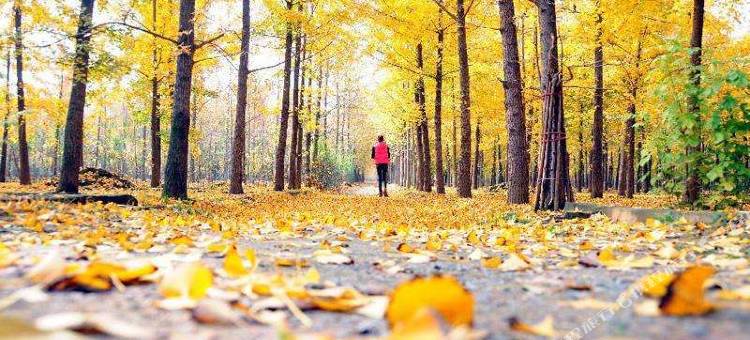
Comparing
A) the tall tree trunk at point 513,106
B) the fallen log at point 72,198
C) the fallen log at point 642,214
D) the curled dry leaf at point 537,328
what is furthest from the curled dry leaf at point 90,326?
the tall tree trunk at point 513,106

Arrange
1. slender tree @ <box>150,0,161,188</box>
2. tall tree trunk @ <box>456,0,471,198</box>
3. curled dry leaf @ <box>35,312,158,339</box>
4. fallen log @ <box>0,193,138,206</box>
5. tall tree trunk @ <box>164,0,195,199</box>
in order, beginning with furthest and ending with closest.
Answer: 1. slender tree @ <box>150,0,161,188</box>
2. tall tree trunk @ <box>456,0,471,198</box>
3. tall tree trunk @ <box>164,0,195,199</box>
4. fallen log @ <box>0,193,138,206</box>
5. curled dry leaf @ <box>35,312,158,339</box>

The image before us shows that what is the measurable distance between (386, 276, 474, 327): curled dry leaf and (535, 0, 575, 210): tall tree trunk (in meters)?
6.28

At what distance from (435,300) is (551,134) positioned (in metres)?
6.40

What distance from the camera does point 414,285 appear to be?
44.5 inches

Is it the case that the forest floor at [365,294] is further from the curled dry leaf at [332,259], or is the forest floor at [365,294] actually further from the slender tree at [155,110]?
the slender tree at [155,110]

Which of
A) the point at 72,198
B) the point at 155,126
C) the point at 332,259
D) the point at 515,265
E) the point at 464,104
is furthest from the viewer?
the point at 155,126

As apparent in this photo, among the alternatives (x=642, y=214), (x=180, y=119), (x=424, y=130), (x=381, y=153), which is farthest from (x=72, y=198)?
(x=424, y=130)

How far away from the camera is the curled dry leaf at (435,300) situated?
3.67ft

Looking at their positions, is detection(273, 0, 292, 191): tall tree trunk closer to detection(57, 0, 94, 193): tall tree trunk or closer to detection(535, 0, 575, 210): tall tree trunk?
detection(57, 0, 94, 193): tall tree trunk

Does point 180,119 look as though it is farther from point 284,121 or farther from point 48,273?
point 48,273

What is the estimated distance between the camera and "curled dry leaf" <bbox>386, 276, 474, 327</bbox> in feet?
3.67

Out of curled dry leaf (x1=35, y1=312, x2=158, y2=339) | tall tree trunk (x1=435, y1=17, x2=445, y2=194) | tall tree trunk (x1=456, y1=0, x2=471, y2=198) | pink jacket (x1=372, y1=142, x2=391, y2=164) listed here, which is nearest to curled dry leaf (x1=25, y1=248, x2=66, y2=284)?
curled dry leaf (x1=35, y1=312, x2=158, y2=339)

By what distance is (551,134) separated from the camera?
704cm

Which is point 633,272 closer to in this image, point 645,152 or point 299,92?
point 645,152
